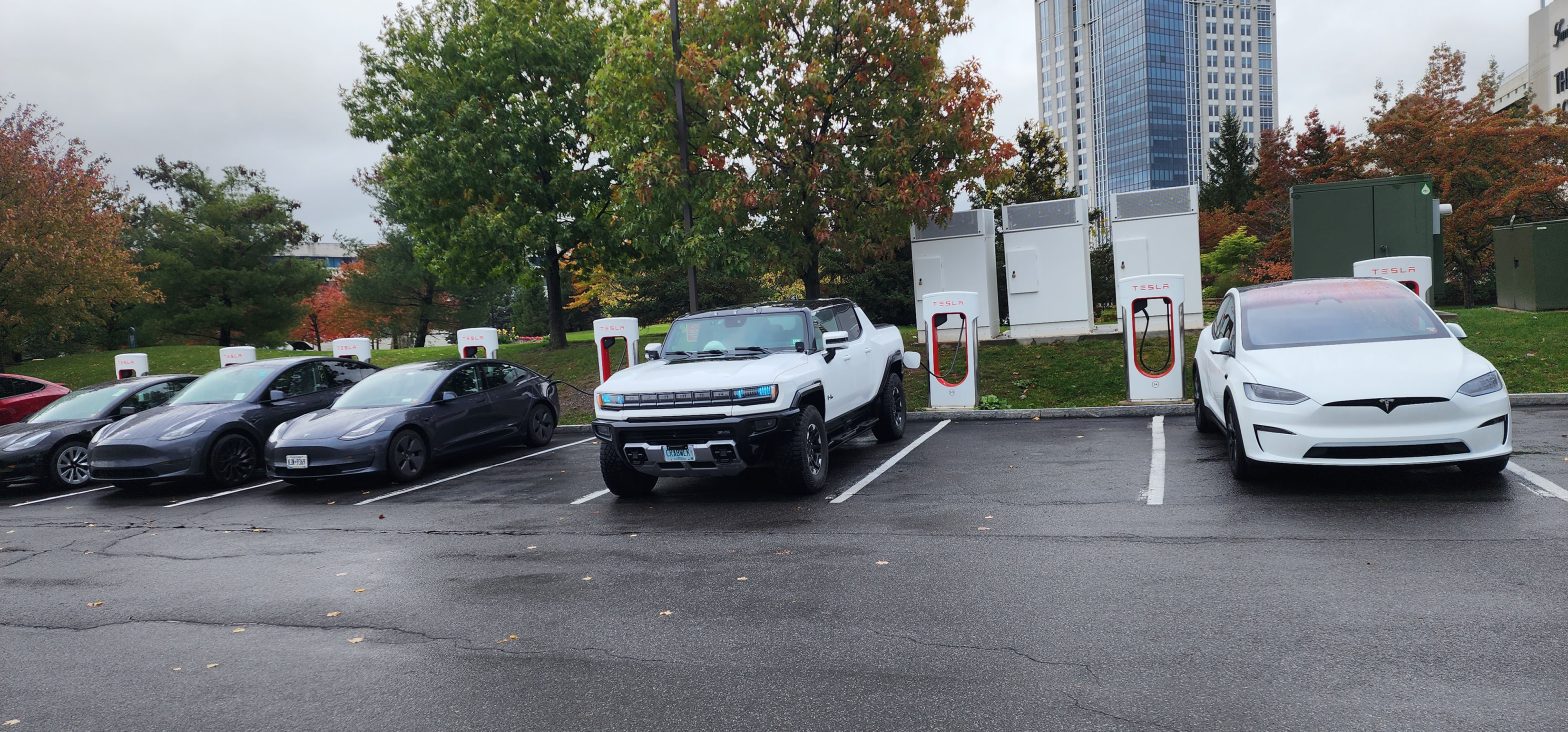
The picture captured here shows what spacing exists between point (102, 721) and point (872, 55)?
47.4 ft

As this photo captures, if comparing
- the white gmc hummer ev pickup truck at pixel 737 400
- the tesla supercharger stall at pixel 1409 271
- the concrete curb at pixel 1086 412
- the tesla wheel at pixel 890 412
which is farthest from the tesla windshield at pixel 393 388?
the tesla supercharger stall at pixel 1409 271

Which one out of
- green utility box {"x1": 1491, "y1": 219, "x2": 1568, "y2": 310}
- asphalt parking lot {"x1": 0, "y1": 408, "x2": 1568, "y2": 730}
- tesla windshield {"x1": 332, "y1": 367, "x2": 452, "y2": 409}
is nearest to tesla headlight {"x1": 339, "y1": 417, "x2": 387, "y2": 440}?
tesla windshield {"x1": 332, "y1": 367, "x2": 452, "y2": 409}

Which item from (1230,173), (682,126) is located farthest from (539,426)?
(1230,173)

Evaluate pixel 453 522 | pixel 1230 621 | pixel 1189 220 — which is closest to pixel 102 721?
pixel 453 522

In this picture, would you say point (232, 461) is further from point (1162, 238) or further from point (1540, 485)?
point (1162, 238)

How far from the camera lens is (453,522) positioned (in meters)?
8.22

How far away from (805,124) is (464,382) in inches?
286

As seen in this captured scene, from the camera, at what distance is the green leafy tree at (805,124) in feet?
51.8

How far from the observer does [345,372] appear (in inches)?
521

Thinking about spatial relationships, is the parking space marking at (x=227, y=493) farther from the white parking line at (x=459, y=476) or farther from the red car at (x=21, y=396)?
the red car at (x=21, y=396)

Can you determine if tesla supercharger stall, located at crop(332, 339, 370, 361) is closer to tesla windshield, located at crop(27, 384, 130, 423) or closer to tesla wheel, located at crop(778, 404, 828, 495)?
tesla windshield, located at crop(27, 384, 130, 423)

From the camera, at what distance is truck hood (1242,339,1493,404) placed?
Result: 21.3 feet

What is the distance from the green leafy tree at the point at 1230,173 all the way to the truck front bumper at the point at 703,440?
48512 mm

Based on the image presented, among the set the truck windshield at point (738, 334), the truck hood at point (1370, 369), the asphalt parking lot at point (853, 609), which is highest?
the truck windshield at point (738, 334)
